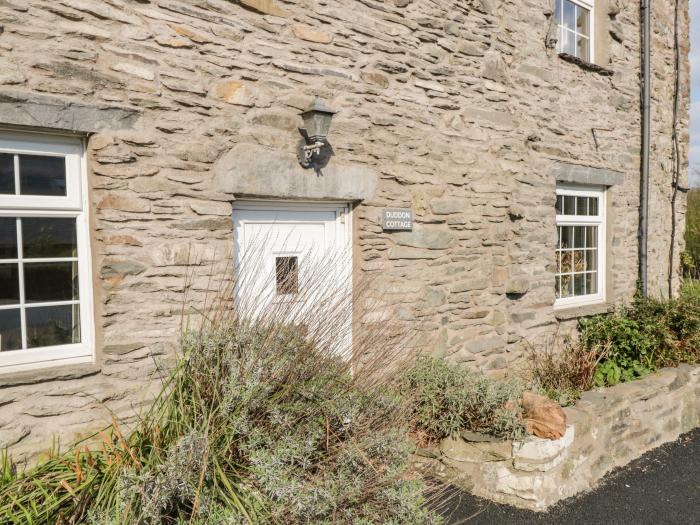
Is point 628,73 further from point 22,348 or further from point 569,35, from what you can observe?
point 22,348

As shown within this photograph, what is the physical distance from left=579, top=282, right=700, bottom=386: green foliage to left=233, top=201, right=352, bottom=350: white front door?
10.7 feet

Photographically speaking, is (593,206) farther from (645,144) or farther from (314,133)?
(314,133)

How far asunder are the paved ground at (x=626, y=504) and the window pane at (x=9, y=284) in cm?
311

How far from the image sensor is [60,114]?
343 centimetres

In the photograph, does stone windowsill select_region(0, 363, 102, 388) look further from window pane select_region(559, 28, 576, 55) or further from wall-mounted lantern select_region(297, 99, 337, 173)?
window pane select_region(559, 28, 576, 55)

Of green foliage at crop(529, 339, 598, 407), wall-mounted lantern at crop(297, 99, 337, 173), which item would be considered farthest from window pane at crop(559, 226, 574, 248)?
wall-mounted lantern at crop(297, 99, 337, 173)

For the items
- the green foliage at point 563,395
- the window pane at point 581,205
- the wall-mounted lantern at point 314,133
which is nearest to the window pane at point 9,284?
the wall-mounted lantern at point 314,133

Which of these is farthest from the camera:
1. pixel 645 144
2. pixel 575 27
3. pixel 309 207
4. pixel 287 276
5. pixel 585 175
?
pixel 645 144

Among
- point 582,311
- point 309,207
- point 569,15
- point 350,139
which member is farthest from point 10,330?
point 569,15

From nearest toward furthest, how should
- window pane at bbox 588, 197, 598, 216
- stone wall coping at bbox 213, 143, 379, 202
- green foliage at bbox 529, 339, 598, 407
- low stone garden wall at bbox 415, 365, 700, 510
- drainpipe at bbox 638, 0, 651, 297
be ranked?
1. low stone garden wall at bbox 415, 365, 700, 510
2. stone wall coping at bbox 213, 143, 379, 202
3. green foliage at bbox 529, 339, 598, 407
4. window pane at bbox 588, 197, 598, 216
5. drainpipe at bbox 638, 0, 651, 297

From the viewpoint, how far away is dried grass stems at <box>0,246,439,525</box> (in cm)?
266

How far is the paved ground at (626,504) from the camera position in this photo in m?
3.88

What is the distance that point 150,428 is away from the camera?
121 inches

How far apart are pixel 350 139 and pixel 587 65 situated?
4.03 meters
